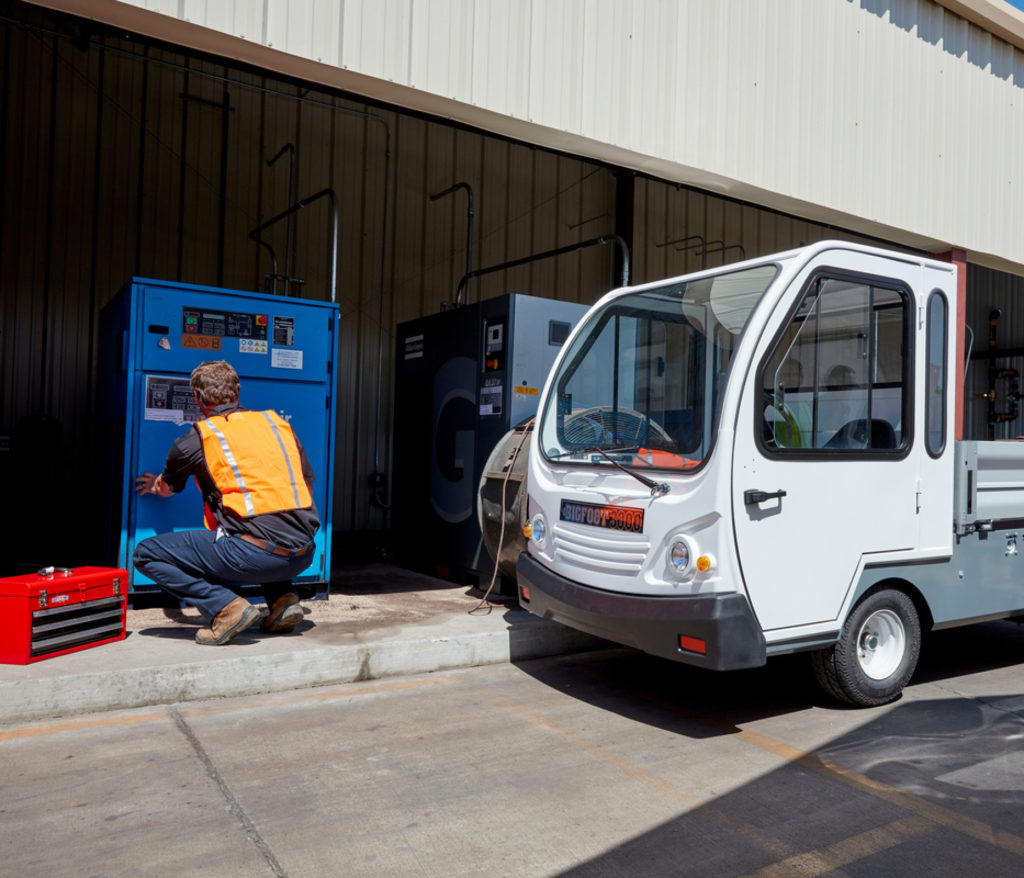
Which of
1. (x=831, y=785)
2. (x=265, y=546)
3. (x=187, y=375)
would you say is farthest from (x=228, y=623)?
(x=831, y=785)

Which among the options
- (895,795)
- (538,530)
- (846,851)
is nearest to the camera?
(846,851)

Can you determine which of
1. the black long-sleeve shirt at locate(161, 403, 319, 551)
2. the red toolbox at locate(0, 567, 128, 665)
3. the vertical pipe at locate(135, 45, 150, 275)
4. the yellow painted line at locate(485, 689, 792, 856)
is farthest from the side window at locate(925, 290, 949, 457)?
the vertical pipe at locate(135, 45, 150, 275)

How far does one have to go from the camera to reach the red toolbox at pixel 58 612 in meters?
4.45

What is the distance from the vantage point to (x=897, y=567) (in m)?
4.64

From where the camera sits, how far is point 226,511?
4965mm

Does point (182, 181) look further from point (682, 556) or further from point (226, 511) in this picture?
point (682, 556)

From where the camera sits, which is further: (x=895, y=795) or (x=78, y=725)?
(x=78, y=725)

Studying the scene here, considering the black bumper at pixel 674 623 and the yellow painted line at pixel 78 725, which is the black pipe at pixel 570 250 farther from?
the yellow painted line at pixel 78 725

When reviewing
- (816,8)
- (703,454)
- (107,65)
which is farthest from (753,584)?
(107,65)

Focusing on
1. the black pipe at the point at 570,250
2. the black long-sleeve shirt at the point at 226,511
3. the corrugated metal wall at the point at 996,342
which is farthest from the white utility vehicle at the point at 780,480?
the corrugated metal wall at the point at 996,342

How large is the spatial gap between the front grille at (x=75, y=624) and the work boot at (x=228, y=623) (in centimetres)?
52

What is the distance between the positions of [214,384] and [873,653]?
3969 mm

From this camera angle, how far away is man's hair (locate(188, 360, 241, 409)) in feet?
16.7

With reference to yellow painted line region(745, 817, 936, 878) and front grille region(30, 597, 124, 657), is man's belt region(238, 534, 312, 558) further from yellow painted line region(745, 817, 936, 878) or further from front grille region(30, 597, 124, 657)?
yellow painted line region(745, 817, 936, 878)
